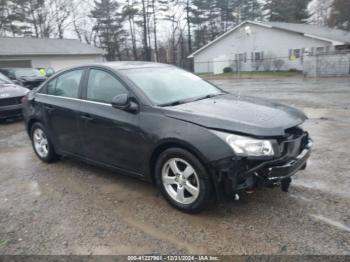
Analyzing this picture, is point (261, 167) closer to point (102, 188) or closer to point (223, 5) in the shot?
point (102, 188)

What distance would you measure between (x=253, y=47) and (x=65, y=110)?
30.2 m

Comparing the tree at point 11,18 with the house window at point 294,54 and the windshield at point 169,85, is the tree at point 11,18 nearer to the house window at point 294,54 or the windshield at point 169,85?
the house window at point 294,54

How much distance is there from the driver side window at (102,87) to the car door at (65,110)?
24 cm

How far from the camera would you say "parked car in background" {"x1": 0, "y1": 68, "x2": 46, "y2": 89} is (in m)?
13.5

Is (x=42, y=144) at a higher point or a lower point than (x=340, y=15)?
lower

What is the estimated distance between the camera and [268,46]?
31.0 meters

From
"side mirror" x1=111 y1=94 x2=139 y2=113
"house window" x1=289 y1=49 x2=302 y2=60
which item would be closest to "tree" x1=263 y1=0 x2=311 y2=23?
"house window" x1=289 y1=49 x2=302 y2=60

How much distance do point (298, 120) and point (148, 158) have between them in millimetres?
1683

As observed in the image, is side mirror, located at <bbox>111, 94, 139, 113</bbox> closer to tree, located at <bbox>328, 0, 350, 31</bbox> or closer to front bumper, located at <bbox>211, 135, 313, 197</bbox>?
front bumper, located at <bbox>211, 135, 313, 197</bbox>

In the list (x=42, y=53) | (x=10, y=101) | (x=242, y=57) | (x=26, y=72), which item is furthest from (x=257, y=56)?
(x=10, y=101)

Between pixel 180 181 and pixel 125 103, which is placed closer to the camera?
pixel 180 181

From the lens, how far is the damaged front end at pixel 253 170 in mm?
2988

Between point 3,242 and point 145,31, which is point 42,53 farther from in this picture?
point 3,242

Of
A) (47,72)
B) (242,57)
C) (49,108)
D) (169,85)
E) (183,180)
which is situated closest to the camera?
(183,180)
